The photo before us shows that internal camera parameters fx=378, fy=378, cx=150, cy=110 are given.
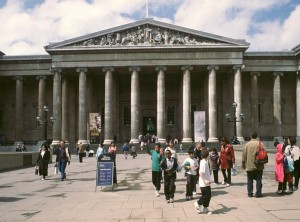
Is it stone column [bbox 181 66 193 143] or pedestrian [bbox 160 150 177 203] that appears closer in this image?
pedestrian [bbox 160 150 177 203]

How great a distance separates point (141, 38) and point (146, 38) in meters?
0.64

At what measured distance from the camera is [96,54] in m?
47.8

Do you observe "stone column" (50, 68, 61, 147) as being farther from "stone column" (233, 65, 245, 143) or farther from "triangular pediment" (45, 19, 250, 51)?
"stone column" (233, 65, 245, 143)

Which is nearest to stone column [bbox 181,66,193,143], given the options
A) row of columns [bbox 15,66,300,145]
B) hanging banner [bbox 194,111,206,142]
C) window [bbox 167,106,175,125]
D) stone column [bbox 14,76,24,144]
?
row of columns [bbox 15,66,300,145]

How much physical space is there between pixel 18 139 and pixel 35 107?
20.6ft

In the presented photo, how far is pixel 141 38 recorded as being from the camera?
47.5 metres

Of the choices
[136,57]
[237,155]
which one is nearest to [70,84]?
[136,57]

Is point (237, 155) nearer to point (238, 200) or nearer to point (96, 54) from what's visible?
point (238, 200)

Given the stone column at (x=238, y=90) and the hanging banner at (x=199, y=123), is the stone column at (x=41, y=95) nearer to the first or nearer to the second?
the hanging banner at (x=199, y=123)

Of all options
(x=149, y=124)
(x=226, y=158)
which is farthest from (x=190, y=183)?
(x=149, y=124)

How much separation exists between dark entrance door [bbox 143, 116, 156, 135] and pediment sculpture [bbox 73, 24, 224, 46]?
12742 mm

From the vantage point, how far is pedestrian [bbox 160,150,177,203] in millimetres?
11935

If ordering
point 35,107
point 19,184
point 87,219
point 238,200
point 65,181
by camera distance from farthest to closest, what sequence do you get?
1. point 35,107
2. point 65,181
3. point 19,184
4. point 238,200
5. point 87,219

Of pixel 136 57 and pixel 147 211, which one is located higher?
pixel 136 57
